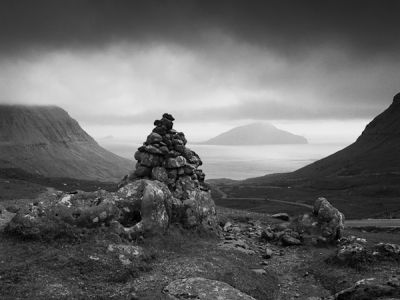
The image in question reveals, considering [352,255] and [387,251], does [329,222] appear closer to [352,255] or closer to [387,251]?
[387,251]

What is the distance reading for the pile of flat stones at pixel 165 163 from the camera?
149 ft

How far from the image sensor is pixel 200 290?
73.5ft

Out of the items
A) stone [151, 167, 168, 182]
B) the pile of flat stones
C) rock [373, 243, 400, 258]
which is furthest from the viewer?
the pile of flat stones

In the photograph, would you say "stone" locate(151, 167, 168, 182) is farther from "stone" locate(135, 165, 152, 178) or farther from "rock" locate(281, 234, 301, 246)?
"rock" locate(281, 234, 301, 246)

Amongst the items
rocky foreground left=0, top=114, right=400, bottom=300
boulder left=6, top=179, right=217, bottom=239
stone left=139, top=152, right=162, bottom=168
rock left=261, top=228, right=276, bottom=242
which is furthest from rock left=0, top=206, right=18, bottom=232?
rock left=261, top=228, right=276, bottom=242

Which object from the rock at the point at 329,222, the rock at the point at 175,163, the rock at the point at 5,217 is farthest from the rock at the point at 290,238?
the rock at the point at 5,217

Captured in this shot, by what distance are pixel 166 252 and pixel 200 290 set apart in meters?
9.63

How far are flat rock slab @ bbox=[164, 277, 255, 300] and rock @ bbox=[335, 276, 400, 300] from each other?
6.06m

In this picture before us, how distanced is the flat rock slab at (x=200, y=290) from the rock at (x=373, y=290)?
19.9 feet

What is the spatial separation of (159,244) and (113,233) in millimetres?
4746

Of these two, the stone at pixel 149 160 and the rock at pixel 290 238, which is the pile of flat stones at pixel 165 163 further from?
the rock at pixel 290 238

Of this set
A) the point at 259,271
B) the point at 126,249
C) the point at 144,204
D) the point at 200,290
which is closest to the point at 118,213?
the point at 144,204

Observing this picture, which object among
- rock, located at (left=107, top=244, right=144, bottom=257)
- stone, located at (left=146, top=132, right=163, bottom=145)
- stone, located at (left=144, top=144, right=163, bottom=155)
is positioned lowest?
rock, located at (left=107, top=244, right=144, bottom=257)

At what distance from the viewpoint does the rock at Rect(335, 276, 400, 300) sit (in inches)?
800
